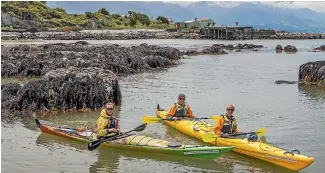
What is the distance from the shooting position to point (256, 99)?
72.2ft

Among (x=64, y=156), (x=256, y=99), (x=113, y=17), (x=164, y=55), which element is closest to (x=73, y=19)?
(x=113, y=17)

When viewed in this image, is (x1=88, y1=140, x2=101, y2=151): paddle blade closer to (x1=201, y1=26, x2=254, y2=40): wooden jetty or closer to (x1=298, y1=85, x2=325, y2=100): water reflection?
(x1=298, y1=85, x2=325, y2=100): water reflection

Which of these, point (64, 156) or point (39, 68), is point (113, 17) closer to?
point (39, 68)

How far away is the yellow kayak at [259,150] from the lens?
11.2 metres

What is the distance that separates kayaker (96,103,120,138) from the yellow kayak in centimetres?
281

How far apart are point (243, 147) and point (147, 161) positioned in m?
2.63

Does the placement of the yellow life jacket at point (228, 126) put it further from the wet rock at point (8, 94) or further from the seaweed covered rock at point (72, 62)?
the seaweed covered rock at point (72, 62)

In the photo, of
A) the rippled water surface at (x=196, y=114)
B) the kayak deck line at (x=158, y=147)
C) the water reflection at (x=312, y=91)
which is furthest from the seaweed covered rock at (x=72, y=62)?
the kayak deck line at (x=158, y=147)

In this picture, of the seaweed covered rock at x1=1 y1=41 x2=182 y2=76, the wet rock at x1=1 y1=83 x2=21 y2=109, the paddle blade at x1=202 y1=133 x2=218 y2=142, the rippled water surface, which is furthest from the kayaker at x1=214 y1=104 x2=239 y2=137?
the seaweed covered rock at x1=1 y1=41 x2=182 y2=76

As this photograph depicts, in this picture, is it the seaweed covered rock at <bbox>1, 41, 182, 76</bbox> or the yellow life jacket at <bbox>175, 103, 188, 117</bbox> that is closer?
the yellow life jacket at <bbox>175, 103, 188, 117</bbox>

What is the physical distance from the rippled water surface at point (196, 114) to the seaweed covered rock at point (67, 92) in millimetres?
728

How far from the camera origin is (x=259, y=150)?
1214 centimetres

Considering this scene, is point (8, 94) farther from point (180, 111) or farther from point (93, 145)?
point (93, 145)

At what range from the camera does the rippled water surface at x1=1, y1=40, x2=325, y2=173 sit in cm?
1216
